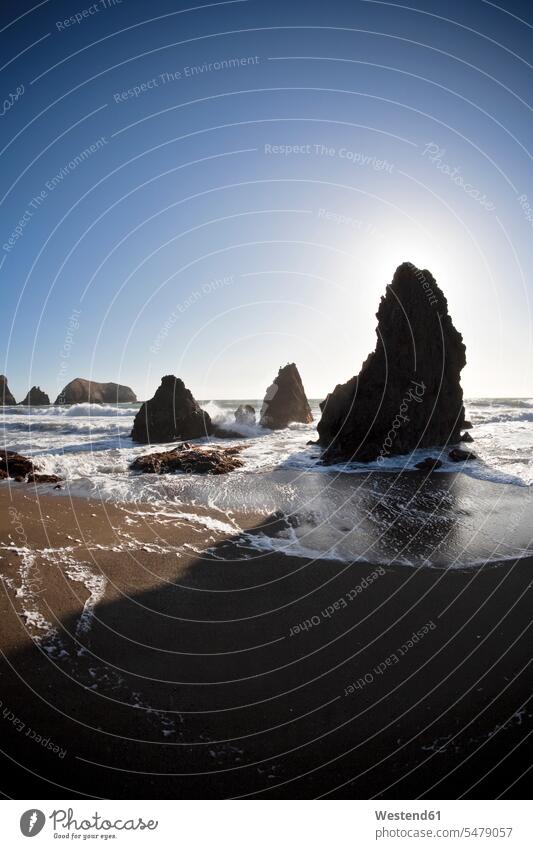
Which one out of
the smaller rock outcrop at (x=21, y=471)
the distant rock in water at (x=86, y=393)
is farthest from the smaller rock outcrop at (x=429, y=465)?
the distant rock in water at (x=86, y=393)

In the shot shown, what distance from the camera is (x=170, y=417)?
3369cm

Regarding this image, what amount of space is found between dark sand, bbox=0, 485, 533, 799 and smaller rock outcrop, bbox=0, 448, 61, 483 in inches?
392

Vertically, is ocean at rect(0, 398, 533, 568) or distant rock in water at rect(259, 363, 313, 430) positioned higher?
distant rock in water at rect(259, 363, 313, 430)

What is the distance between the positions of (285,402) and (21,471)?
1130 inches

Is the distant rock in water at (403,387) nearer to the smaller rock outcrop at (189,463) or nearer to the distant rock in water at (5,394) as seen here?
the smaller rock outcrop at (189,463)

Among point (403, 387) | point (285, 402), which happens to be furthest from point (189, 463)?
point (285, 402)

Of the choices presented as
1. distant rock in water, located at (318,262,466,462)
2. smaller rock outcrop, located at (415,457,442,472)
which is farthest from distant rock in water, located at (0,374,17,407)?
smaller rock outcrop, located at (415,457,442,472)

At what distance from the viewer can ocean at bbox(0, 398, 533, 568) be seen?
977 centimetres

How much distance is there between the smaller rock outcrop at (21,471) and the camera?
56.4ft

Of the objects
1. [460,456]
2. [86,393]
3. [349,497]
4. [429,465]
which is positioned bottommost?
[349,497]

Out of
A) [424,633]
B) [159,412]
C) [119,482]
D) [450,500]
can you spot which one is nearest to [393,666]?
[424,633]

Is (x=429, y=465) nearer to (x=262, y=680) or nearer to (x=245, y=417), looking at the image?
(x=262, y=680)

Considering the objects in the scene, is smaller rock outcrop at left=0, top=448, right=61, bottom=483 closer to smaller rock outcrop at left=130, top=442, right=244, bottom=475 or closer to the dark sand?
smaller rock outcrop at left=130, top=442, right=244, bottom=475

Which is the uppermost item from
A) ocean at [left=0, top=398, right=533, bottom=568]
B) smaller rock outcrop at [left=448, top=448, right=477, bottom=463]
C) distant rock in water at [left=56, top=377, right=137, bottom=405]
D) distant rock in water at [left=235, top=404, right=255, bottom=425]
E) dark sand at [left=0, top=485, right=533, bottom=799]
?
distant rock in water at [left=56, top=377, right=137, bottom=405]
